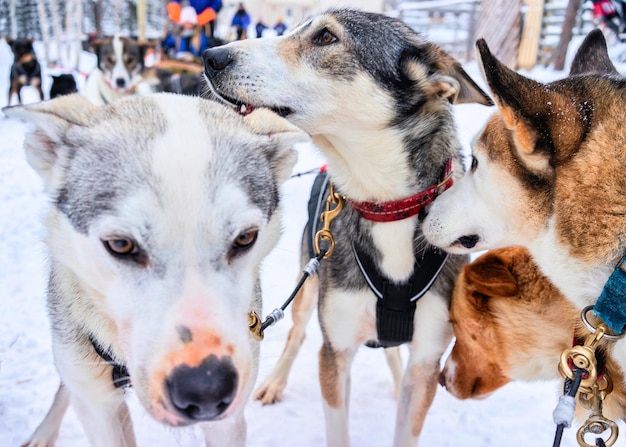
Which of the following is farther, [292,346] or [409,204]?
[292,346]

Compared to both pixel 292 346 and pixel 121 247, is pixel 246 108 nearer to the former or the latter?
pixel 121 247

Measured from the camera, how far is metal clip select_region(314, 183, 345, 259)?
99.8 inches

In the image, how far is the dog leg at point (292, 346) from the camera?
135 inches

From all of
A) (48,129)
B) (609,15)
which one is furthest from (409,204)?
(609,15)

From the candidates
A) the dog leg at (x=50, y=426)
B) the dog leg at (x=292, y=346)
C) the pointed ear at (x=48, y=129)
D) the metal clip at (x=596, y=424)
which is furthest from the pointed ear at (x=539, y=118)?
the dog leg at (x=50, y=426)

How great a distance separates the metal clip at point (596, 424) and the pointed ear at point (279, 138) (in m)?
1.30

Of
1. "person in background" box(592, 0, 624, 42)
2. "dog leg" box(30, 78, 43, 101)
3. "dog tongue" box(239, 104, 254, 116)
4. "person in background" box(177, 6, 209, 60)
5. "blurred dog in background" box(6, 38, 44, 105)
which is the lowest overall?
"dog leg" box(30, 78, 43, 101)

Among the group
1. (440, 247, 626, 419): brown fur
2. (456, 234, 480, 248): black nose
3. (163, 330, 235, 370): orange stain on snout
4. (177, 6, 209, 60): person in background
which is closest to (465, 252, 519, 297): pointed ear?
(440, 247, 626, 419): brown fur

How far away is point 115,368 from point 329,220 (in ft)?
3.89

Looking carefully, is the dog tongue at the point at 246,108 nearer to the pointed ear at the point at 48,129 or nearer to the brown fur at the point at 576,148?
the pointed ear at the point at 48,129

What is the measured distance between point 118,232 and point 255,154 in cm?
53

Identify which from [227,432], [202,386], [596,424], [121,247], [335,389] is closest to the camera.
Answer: [202,386]

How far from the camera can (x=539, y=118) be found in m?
1.73

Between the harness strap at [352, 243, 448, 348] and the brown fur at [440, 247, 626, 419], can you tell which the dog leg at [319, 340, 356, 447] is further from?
the brown fur at [440, 247, 626, 419]
